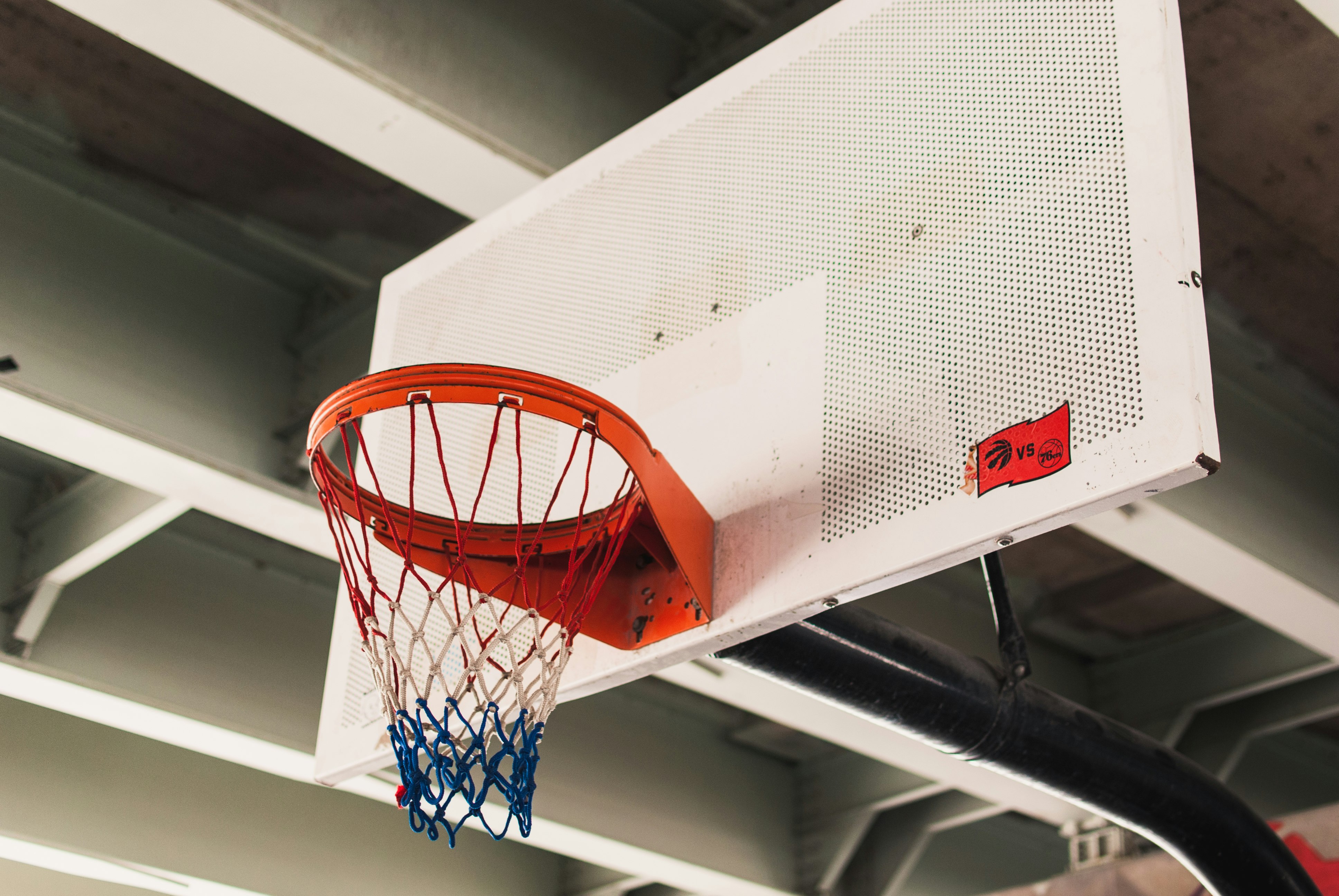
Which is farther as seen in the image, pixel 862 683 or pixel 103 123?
pixel 103 123

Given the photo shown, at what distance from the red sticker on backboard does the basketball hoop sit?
2.05 feet

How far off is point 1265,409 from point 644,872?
3270mm

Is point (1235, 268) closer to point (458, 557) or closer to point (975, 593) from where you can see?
point (975, 593)

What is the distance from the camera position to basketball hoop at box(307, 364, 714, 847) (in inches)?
99.2

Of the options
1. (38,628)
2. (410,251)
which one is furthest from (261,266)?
(38,628)

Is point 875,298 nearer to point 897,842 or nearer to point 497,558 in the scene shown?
point 497,558

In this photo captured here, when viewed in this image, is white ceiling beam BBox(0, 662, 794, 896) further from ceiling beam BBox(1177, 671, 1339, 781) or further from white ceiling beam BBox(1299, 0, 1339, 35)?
white ceiling beam BBox(1299, 0, 1339, 35)

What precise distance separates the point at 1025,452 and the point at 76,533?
353 cm

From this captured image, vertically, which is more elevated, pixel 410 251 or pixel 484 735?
pixel 410 251

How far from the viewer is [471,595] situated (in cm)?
294

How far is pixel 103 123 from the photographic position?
4270mm

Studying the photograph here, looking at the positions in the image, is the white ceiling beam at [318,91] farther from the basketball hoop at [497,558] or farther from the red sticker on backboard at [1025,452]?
the red sticker on backboard at [1025,452]

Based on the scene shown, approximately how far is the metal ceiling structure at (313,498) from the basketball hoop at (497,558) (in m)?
0.95

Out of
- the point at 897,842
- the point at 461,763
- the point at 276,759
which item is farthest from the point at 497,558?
the point at 897,842
